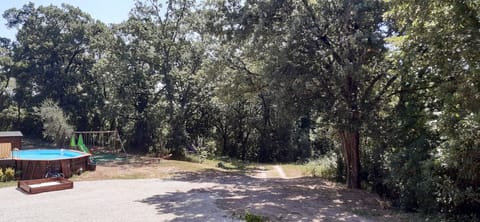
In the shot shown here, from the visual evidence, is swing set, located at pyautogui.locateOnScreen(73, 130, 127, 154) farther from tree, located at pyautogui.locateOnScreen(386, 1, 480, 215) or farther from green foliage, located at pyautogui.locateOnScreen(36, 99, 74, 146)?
tree, located at pyautogui.locateOnScreen(386, 1, 480, 215)

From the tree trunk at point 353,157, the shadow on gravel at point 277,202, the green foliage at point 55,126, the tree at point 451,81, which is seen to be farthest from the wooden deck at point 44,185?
Result: the green foliage at point 55,126

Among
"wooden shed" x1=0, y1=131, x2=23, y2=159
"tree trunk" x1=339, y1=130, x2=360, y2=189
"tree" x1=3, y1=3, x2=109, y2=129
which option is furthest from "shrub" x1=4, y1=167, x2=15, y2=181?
"tree" x1=3, y1=3, x2=109, y2=129

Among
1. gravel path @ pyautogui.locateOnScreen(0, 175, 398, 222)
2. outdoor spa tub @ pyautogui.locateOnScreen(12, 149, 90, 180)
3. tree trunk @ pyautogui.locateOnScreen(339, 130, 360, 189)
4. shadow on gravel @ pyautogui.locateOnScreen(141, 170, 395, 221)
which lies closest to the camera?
gravel path @ pyautogui.locateOnScreen(0, 175, 398, 222)

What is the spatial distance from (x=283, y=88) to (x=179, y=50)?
507 inches

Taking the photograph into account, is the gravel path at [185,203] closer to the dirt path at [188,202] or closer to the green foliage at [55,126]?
the dirt path at [188,202]

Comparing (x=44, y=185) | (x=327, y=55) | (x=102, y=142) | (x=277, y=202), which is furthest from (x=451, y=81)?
(x=102, y=142)

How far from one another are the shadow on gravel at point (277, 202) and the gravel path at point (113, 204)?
3 centimetres

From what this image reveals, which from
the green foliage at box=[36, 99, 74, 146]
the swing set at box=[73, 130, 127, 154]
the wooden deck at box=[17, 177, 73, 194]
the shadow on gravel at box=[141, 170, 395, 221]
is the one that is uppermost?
the green foliage at box=[36, 99, 74, 146]

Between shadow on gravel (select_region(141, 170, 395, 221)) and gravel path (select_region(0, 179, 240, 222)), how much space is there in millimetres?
26

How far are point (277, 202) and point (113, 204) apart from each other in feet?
13.8

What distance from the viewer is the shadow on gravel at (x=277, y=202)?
777 centimetres

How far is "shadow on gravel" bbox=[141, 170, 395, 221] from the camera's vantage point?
25.5 ft

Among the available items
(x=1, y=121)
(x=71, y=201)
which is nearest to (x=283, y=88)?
(x=71, y=201)

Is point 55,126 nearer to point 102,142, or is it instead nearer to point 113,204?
point 102,142
